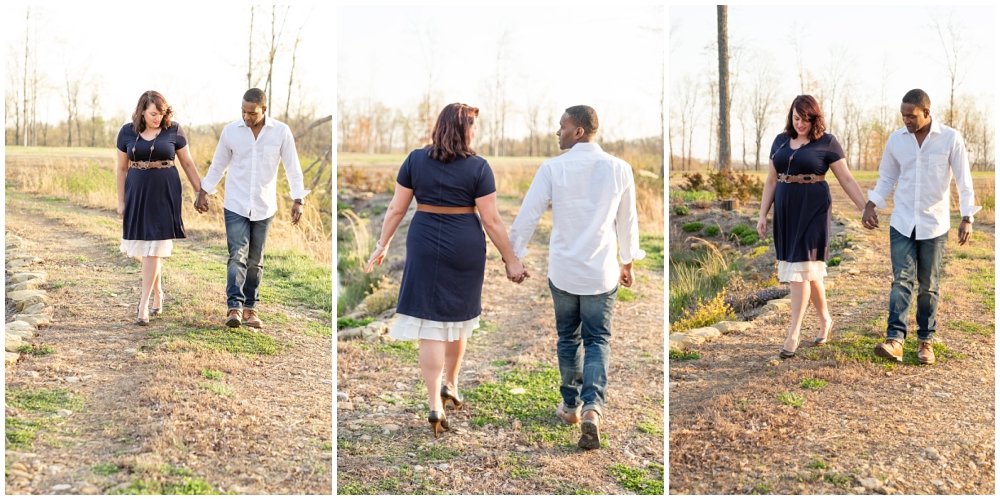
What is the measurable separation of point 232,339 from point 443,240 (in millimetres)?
1991

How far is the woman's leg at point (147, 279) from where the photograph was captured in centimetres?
552

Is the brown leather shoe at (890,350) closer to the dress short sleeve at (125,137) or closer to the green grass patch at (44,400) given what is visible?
the green grass patch at (44,400)

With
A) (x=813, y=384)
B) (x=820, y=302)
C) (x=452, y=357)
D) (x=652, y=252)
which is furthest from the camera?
(x=652, y=252)

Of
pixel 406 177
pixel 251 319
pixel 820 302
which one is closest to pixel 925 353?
pixel 820 302

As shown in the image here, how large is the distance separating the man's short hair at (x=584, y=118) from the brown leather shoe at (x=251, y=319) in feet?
9.14

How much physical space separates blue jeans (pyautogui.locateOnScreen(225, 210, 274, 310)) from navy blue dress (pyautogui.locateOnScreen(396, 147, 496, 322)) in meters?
1.81

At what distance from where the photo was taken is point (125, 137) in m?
5.52

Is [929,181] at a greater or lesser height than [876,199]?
greater

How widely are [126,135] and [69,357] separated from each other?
1.64m

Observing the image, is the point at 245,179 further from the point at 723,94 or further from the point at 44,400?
the point at 723,94

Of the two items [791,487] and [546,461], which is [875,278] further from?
[546,461]

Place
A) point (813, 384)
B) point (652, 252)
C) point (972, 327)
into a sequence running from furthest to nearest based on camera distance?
1. point (652, 252)
2. point (972, 327)
3. point (813, 384)

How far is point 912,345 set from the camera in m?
5.50

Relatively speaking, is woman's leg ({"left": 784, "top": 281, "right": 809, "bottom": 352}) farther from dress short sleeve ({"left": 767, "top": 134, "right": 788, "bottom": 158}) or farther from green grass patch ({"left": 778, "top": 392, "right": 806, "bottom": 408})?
dress short sleeve ({"left": 767, "top": 134, "right": 788, "bottom": 158})
